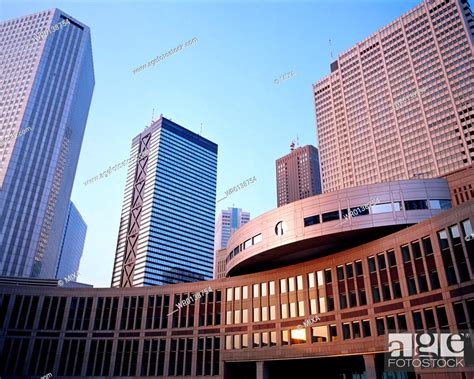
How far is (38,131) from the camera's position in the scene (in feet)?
486

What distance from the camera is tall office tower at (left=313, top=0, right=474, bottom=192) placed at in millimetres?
134875

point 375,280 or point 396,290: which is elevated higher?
point 375,280

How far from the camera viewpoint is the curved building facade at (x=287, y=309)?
131 ft

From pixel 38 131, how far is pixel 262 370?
5119 inches

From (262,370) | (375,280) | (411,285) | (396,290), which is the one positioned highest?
(375,280)

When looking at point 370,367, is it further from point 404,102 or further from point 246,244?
point 404,102

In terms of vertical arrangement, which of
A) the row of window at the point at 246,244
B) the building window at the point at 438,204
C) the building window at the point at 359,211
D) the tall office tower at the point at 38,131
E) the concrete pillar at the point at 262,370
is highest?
the tall office tower at the point at 38,131

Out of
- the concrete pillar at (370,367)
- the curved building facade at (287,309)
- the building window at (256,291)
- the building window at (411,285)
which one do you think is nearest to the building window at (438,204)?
the curved building facade at (287,309)

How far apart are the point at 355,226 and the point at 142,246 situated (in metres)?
159

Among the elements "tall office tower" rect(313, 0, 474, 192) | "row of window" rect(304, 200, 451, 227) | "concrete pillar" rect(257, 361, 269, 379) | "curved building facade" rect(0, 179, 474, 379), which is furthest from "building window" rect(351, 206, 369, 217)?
"tall office tower" rect(313, 0, 474, 192)

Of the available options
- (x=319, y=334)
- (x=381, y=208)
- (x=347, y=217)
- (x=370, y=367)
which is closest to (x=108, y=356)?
(x=319, y=334)

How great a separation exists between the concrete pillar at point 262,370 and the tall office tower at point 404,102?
104 m

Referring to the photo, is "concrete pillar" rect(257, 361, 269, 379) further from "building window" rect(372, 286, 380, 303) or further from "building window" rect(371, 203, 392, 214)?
"building window" rect(371, 203, 392, 214)

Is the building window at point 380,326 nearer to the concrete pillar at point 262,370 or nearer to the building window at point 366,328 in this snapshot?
the building window at point 366,328
